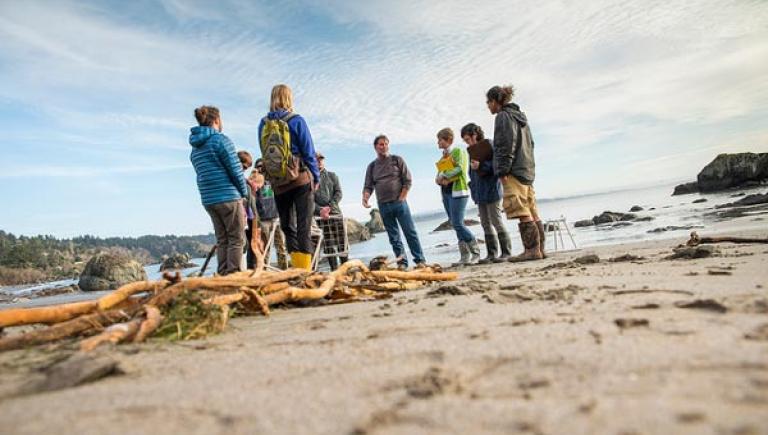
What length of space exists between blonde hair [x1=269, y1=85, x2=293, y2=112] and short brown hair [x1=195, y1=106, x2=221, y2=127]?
645mm

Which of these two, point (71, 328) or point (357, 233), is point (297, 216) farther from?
point (357, 233)

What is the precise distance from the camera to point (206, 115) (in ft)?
16.7

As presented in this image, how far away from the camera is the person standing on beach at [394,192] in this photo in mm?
7250

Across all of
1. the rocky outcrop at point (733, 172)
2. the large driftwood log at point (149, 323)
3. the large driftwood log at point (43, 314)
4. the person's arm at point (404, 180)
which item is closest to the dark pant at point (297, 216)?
the person's arm at point (404, 180)

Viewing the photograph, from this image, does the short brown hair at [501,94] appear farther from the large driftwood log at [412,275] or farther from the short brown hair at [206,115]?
the short brown hair at [206,115]

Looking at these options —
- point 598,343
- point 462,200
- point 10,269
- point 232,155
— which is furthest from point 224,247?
point 10,269

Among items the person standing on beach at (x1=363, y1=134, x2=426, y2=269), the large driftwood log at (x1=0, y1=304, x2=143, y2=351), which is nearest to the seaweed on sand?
the large driftwood log at (x1=0, y1=304, x2=143, y2=351)

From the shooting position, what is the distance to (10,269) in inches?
1415

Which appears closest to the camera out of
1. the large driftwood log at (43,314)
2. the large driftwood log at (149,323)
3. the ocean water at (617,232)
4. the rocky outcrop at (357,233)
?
the large driftwood log at (149,323)

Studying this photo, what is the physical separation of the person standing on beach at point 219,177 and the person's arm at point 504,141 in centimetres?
346

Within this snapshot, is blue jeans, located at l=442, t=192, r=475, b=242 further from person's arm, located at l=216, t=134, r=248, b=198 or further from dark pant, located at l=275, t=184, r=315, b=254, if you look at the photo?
person's arm, located at l=216, t=134, r=248, b=198

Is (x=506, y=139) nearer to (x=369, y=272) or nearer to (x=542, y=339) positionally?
(x=369, y=272)

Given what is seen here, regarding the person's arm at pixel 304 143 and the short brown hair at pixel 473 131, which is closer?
the person's arm at pixel 304 143

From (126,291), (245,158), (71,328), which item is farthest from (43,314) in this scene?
(245,158)
